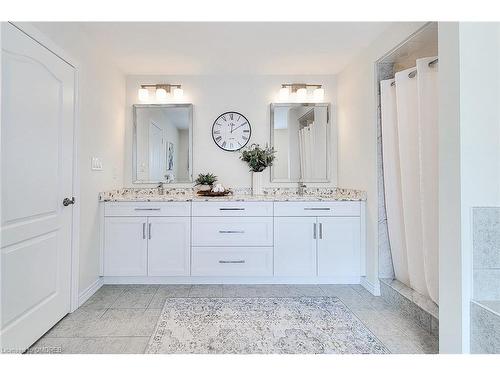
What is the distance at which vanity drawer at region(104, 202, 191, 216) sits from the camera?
2.68m

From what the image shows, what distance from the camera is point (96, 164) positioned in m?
2.55

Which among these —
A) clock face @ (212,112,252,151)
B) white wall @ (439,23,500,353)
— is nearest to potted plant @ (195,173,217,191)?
clock face @ (212,112,252,151)

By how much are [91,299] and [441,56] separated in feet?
10.2

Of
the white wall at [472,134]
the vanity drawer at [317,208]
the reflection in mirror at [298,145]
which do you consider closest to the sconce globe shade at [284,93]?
the reflection in mirror at [298,145]

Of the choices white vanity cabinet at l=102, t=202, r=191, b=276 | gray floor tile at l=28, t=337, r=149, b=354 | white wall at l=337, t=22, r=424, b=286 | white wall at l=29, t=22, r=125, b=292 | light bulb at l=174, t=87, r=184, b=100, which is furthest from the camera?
light bulb at l=174, t=87, r=184, b=100

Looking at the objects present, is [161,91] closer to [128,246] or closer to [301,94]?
[301,94]

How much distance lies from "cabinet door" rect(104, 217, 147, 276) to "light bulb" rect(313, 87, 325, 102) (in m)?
2.38

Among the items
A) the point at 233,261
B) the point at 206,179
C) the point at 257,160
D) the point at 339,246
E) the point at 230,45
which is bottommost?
the point at 233,261

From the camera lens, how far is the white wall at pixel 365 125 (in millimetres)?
2464

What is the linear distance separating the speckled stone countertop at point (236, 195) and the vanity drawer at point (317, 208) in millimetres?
42

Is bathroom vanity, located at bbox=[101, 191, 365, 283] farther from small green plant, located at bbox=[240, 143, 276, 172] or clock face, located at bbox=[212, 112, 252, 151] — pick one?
clock face, located at bbox=[212, 112, 252, 151]

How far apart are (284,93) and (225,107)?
73cm

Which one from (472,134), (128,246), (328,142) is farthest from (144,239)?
(472,134)

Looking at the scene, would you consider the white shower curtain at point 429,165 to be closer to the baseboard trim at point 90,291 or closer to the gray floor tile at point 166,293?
the gray floor tile at point 166,293
